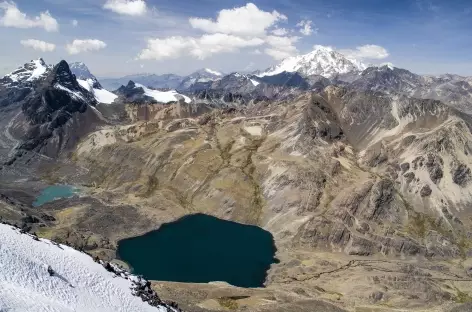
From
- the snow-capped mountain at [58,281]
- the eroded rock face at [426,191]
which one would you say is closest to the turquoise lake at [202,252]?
the eroded rock face at [426,191]

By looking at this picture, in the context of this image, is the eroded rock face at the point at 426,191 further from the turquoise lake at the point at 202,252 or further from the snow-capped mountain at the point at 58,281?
the snow-capped mountain at the point at 58,281

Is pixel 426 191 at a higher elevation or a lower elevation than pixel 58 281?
lower

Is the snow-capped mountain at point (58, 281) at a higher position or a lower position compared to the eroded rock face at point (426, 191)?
higher

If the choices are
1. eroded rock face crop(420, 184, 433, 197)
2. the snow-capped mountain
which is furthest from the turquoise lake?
the snow-capped mountain

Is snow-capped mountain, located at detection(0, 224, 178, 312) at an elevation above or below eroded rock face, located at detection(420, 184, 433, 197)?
above

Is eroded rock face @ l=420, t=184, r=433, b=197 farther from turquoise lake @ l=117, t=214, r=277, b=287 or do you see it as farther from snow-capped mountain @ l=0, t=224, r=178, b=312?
snow-capped mountain @ l=0, t=224, r=178, b=312

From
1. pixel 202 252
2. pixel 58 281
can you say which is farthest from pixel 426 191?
pixel 58 281

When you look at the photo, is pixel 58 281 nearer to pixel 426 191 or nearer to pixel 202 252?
pixel 202 252
